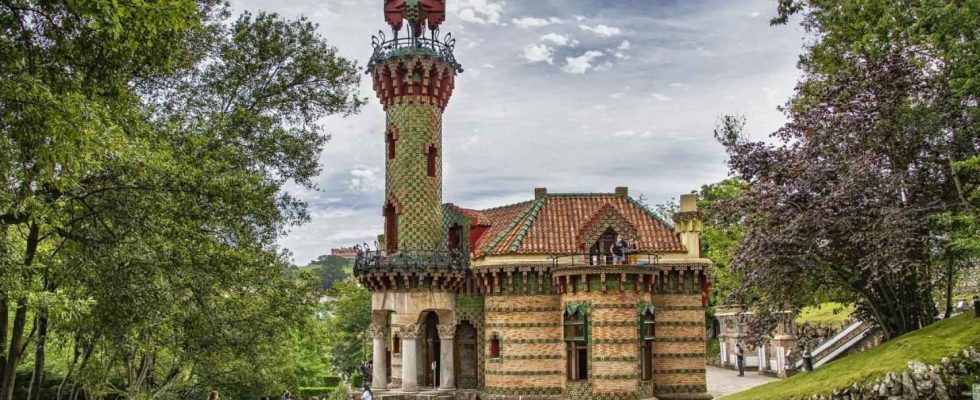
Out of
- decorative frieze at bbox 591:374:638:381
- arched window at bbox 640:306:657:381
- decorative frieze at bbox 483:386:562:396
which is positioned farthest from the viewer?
decorative frieze at bbox 483:386:562:396

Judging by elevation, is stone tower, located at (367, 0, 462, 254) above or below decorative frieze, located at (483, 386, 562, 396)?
above

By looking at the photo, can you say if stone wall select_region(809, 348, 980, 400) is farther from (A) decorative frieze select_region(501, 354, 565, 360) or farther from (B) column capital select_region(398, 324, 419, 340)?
(B) column capital select_region(398, 324, 419, 340)

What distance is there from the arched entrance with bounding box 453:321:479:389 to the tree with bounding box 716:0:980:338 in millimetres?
10273

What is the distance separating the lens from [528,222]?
26969mm

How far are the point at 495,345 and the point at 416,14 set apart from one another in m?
11.6

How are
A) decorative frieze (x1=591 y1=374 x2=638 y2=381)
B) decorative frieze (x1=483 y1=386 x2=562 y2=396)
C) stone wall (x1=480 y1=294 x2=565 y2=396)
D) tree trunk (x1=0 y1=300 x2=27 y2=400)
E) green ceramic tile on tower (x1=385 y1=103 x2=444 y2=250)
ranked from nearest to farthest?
1. tree trunk (x1=0 y1=300 x2=27 y2=400)
2. decorative frieze (x1=591 y1=374 x2=638 y2=381)
3. decorative frieze (x1=483 y1=386 x2=562 y2=396)
4. stone wall (x1=480 y1=294 x2=565 y2=396)
5. green ceramic tile on tower (x1=385 y1=103 x2=444 y2=250)

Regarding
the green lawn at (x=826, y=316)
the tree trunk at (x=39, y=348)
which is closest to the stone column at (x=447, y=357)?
the tree trunk at (x=39, y=348)

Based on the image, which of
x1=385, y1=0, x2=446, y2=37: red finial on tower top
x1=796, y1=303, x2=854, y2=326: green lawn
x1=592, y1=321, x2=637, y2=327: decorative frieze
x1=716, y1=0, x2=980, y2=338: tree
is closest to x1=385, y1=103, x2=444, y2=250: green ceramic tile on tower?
x1=385, y1=0, x2=446, y2=37: red finial on tower top

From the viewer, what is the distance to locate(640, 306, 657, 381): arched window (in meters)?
24.8

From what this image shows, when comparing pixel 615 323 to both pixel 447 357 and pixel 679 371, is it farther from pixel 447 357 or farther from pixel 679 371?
pixel 447 357

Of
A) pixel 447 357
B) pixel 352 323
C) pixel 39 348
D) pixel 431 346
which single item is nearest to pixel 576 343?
pixel 447 357

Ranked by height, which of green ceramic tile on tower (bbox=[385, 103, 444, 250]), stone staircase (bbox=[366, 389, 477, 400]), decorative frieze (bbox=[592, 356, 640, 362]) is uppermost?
green ceramic tile on tower (bbox=[385, 103, 444, 250])

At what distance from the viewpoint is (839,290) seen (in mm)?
22859

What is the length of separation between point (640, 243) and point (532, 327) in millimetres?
4540
